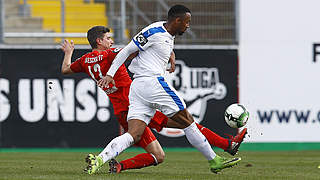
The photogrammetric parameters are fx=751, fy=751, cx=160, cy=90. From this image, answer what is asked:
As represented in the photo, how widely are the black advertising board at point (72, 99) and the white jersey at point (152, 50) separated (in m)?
7.07

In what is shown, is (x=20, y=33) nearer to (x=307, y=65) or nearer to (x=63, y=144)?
(x=63, y=144)

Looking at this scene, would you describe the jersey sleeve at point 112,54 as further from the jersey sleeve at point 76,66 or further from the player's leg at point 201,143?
the player's leg at point 201,143

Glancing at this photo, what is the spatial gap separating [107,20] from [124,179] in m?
9.64

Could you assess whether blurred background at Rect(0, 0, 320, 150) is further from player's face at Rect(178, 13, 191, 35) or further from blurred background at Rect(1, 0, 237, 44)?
player's face at Rect(178, 13, 191, 35)

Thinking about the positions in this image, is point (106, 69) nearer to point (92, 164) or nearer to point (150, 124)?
point (150, 124)

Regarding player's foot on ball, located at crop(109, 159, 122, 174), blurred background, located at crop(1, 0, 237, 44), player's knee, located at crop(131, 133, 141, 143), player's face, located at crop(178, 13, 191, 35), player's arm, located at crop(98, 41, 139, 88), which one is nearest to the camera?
player's arm, located at crop(98, 41, 139, 88)

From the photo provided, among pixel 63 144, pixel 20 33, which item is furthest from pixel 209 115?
pixel 20 33

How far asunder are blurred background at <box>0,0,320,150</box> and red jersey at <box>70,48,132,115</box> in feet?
21.2

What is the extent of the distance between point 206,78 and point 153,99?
7495 mm

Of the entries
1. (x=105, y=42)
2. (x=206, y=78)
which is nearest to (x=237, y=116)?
(x=105, y=42)

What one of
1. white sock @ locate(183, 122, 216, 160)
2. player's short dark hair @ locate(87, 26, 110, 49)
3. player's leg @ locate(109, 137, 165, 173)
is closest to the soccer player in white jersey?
white sock @ locate(183, 122, 216, 160)

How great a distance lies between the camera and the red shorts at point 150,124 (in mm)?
8461

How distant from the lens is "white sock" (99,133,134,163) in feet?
25.0

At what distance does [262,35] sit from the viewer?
1564cm
